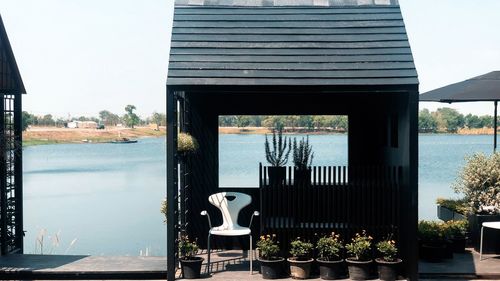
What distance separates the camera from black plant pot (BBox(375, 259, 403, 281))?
26.2 ft

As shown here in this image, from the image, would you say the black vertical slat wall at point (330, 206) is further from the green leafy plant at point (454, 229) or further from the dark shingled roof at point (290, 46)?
the green leafy plant at point (454, 229)

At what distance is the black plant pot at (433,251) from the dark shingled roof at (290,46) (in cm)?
251

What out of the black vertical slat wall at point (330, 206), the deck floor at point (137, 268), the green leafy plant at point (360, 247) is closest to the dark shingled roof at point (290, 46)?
the black vertical slat wall at point (330, 206)

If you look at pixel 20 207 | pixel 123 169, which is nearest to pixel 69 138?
pixel 123 169

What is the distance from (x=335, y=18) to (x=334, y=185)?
236cm

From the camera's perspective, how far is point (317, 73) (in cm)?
819

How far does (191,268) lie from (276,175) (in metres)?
2.29

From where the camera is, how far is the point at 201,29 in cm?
894

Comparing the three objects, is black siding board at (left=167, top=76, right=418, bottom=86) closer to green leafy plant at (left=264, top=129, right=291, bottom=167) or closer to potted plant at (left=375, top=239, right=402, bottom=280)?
potted plant at (left=375, top=239, right=402, bottom=280)

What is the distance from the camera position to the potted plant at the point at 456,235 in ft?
31.4

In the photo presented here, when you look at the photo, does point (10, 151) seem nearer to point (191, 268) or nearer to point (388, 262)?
point (191, 268)

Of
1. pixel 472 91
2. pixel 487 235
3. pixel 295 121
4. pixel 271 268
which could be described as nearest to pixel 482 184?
pixel 487 235

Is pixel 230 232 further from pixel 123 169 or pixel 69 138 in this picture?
pixel 69 138

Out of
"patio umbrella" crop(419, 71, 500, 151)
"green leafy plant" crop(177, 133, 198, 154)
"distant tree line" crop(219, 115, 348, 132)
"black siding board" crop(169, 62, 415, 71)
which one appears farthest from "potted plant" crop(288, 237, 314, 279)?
"patio umbrella" crop(419, 71, 500, 151)
